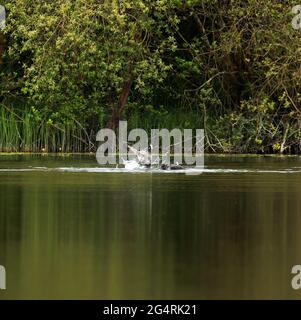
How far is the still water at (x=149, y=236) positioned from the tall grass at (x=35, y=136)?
894 cm

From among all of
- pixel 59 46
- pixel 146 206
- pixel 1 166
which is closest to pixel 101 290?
pixel 146 206

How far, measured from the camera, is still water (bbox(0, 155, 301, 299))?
27.9 ft

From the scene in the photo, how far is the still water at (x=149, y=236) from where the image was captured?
335 inches

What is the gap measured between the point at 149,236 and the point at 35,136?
1765cm

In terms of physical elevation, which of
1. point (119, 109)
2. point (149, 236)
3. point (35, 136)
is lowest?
point (149, 236)

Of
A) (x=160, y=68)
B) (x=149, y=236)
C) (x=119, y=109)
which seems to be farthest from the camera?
(x=119, y=109)

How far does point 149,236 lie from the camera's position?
1124 centimetres

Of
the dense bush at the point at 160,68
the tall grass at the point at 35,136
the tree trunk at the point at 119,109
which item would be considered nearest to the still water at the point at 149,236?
the dense bush at the point at 160,68

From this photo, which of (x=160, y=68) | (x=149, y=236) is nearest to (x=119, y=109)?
(x=160, y=68)

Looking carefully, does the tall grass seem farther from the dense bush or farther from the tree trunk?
the tree trunk

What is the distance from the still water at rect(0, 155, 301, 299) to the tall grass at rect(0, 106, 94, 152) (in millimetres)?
8944

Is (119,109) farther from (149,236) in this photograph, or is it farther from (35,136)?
(149,236)

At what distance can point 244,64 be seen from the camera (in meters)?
29.1

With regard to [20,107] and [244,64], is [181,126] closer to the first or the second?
[244,64]
